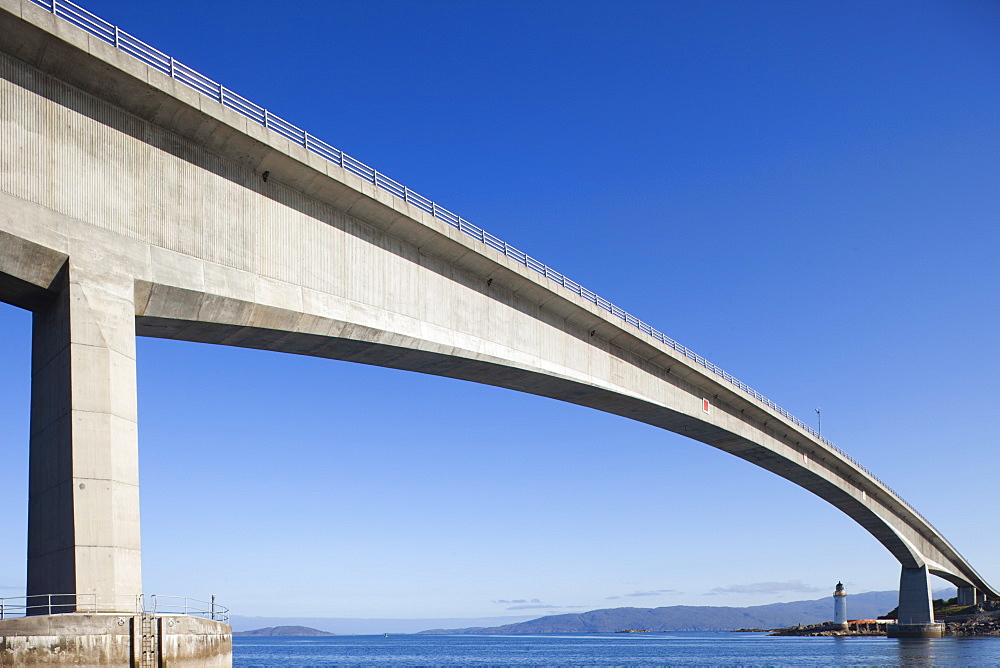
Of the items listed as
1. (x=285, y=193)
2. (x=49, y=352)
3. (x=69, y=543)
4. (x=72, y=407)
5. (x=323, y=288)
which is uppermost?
(x=285, y=193)

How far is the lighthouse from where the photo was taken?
449ft

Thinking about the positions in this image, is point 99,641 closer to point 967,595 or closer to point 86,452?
point 86,452

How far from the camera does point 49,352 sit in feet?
70.4

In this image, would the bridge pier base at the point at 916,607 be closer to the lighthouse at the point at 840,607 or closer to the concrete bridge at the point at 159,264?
the lighthouse at the point at 840,607

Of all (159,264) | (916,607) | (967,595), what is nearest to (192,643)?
(159,264)

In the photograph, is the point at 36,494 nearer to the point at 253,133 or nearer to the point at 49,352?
the point at 49,352

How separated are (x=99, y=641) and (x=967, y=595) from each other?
134m

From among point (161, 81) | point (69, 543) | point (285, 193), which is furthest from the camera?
point (285, 193)

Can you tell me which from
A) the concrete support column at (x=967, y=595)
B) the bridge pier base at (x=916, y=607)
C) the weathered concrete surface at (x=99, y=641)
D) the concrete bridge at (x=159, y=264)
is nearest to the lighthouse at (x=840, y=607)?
the concrete support column at (x=967, y=595)

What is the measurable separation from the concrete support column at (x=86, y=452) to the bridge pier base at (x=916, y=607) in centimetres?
9219

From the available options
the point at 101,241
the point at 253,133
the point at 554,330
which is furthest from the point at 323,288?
the point at 554,330

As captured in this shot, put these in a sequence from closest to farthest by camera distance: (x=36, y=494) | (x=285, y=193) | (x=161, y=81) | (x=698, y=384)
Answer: (x=36, y=494), (x=161, y=81), (x=285, y=193), (x=698, y=384)

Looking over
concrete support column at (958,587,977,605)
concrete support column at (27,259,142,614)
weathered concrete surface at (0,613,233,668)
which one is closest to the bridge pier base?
concrete support column at (958,587,977,605)

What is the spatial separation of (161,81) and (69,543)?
11.1 meters
